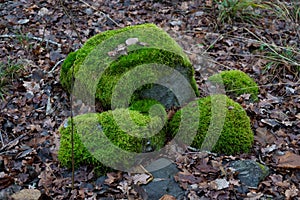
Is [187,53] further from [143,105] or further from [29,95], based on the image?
[29,95]

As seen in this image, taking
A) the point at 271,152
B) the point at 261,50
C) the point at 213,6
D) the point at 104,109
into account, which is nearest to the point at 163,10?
the point at 213,6

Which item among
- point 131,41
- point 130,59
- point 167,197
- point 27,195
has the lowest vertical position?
point 167,197

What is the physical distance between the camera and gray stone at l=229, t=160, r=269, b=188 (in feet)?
11.2

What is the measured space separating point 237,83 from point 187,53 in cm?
120

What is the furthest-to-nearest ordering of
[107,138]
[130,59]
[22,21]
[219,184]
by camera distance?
[22,21], [130,59], [107,138], [219,184]

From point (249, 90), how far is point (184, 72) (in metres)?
1.06

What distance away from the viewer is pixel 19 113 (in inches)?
175

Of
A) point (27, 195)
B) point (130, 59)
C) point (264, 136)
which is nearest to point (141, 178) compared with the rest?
point (27, 195)

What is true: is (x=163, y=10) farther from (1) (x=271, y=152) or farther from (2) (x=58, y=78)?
(1) (x=271, y=152)

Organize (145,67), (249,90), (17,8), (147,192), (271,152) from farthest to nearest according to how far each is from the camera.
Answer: (17,8) < (249,90) < (145,67) < (271,152) < (147,192)

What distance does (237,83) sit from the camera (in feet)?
16.2

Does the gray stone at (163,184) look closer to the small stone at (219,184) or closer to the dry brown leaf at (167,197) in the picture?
the dry brown leaf at (167,197)

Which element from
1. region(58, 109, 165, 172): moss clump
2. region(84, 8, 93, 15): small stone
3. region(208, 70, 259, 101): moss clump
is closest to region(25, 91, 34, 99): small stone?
region(58, 109, 165, 172): moss clump

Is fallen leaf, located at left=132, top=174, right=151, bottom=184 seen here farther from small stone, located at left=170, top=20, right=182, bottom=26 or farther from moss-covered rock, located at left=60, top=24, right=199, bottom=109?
A: small stone, located at left=170, top=20, right=182, bottom=26
